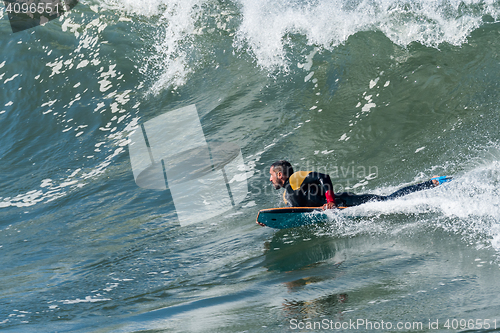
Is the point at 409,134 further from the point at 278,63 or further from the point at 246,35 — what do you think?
the point at 246,35

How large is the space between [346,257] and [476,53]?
6.32 meters

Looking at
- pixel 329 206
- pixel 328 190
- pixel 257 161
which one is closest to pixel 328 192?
pixel 328 190

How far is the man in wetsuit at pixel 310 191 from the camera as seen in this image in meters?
5.80

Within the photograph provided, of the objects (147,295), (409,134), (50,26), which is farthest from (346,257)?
(50,26)

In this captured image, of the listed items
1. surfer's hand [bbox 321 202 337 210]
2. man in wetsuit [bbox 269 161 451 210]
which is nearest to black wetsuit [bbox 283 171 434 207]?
man in wetsuit [bbox 269 161 451 210]

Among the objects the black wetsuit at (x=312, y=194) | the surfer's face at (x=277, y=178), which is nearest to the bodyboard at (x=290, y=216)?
the black wetsuit at (x=312, y=194)

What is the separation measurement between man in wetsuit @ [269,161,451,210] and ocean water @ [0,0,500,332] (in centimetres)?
20

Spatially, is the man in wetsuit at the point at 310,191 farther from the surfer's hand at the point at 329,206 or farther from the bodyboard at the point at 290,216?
the bodyboard at the point at 290,216

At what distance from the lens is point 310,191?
19.7 feet

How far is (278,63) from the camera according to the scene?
1068cm

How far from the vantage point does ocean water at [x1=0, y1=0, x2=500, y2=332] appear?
4.05 m

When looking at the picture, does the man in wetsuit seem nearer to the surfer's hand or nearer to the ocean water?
the surfer's hand

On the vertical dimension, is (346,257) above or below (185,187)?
below

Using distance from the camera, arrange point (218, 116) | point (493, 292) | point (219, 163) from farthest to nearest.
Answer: point (218, 116) < point (219, 163) < point (493, 292)
